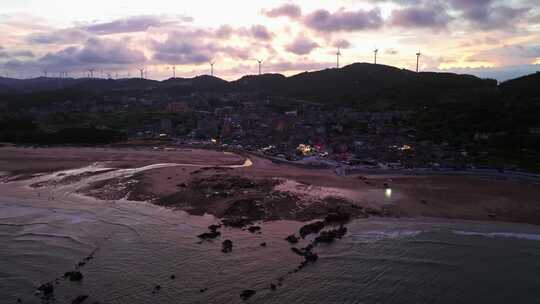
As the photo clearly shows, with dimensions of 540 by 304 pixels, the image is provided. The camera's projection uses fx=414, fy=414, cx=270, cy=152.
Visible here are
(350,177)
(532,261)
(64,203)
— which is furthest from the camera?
(350,177)

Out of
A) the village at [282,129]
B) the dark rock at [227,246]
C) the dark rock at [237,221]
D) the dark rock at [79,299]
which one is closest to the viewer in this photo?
the dark rock at [79,299]

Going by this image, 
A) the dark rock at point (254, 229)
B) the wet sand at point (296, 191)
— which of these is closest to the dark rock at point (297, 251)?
the dark rock at point (254, 229)

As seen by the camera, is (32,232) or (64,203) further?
(64,203)

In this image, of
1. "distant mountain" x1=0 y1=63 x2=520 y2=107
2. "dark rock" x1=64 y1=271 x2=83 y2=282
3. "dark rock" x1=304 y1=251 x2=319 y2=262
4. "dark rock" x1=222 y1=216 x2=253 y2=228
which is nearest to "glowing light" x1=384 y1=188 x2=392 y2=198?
"dark rock" x1=222 y1=216 x2=253 y2=228

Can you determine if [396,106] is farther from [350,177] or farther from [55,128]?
[55,128]

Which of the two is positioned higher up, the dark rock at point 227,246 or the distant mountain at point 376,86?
the distant mountain at point 376,86

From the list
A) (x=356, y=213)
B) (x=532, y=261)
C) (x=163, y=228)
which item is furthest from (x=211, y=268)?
(x=532, y=261)

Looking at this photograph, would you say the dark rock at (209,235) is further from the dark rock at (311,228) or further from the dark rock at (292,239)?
the dark rock at (311,228)
